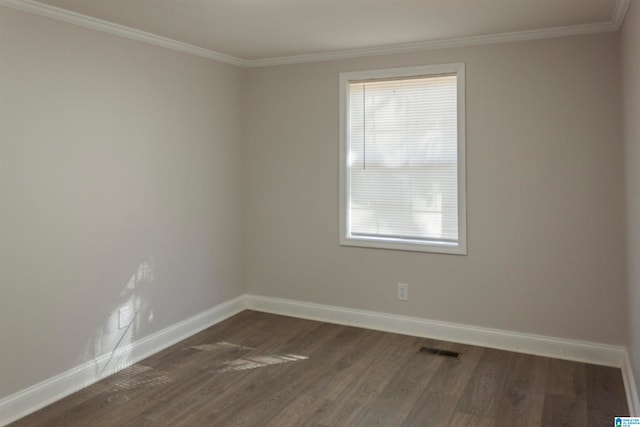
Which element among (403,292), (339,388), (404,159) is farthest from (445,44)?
(339,388)

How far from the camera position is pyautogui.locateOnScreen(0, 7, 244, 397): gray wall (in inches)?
112

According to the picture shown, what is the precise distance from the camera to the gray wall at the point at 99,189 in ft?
9.32

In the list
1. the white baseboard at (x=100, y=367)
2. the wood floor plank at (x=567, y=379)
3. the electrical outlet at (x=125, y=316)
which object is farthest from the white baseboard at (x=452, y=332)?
the electrical outlet at (x=125, y=316)

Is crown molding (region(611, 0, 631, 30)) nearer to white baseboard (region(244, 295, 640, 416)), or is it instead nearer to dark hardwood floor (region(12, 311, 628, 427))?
white baseboard (region(244, 295, 640, 416))

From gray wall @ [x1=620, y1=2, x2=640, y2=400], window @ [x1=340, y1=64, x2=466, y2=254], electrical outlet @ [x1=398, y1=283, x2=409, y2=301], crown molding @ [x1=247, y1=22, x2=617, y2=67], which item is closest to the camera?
gray wall @ [x1=620, y1=2, x2=640, y2=400]

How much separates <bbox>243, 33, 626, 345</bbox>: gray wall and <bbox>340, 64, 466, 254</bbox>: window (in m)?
0.09

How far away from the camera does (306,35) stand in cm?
370

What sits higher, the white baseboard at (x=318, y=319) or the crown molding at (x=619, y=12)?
the crown molding at (x=619, y=12)

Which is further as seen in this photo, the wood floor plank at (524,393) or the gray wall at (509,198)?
the gray wall at (509,198)

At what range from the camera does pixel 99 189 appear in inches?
132

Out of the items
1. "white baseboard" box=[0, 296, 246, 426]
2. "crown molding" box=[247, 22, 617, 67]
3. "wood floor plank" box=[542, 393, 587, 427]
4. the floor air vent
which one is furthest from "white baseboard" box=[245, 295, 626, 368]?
"crown molding" box=[247, 22, 617, 67]

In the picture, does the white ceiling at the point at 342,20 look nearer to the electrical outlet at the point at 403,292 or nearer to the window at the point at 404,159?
the window at the point at 404,159

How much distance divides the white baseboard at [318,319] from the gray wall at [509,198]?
0.08 meters

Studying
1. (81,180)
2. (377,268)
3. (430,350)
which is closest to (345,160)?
(377,268)
